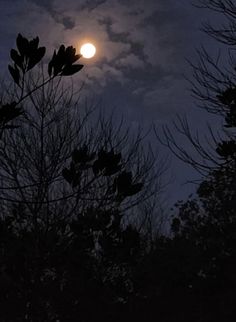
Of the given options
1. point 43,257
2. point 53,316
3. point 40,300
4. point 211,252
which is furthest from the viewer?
point 211,252

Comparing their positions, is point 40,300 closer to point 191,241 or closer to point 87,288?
point 87,288

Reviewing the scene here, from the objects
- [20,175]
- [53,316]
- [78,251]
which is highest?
[20,175]

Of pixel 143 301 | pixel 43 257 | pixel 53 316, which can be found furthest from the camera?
pixel 143 301

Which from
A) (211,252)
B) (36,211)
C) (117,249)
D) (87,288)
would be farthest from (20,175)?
(211,252)

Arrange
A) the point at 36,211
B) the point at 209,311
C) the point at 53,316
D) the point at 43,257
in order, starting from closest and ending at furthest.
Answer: the point at 36,211 → the point at 43,257 → the point at 53,316 → the point at 209,311

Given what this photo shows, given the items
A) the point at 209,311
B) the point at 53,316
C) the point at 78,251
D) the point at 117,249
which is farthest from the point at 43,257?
the point at 209,311

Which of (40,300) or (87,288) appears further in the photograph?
(87,288)

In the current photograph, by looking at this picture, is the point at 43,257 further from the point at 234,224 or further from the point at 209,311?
the point at 234,224

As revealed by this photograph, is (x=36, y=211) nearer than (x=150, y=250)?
Yes

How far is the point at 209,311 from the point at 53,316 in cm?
349

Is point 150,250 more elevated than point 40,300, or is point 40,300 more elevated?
point 150,250

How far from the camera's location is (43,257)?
9062 millimetres

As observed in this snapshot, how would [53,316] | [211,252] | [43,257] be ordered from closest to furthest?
[43,257] < [53,316] < [211,252]

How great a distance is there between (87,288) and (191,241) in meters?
4.31
